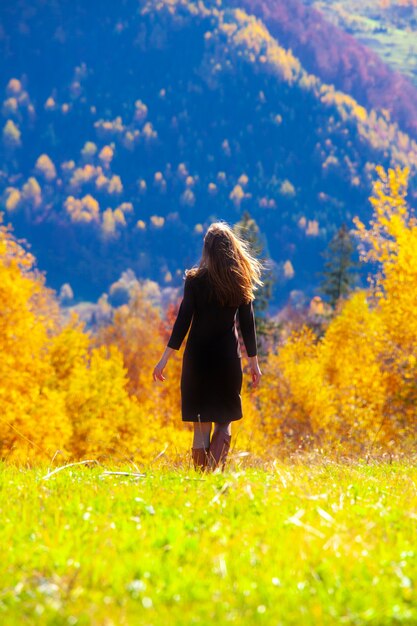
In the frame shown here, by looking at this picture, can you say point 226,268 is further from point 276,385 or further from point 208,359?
point 276,385

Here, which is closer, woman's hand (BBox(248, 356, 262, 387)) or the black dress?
the black dress

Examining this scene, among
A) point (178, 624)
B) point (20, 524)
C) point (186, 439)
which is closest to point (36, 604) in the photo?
point (178, 624)

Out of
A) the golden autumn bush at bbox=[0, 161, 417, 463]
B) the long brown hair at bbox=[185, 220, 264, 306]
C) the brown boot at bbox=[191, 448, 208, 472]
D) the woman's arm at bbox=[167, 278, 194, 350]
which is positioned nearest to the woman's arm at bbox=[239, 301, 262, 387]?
the long brown hair at bbox=[185, 220, 264, 306]

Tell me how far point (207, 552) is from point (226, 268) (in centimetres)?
414

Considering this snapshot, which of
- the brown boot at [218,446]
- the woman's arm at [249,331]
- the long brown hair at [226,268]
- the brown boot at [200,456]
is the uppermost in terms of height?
the long brown hair at [226,268]

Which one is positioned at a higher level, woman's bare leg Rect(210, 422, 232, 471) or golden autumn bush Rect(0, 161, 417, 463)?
golden autumn bush Rect(0, 161, 417, 463)

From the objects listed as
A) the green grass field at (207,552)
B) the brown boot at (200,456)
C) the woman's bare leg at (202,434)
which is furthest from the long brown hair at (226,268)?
the green grass field at (207,552)

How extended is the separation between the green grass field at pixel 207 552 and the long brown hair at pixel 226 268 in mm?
2256

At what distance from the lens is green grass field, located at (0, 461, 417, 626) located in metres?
3.55

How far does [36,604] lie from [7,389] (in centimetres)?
2689

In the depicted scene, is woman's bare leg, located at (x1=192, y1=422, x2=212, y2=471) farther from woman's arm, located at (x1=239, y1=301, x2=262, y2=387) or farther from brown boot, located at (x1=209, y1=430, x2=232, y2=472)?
woman's arm, located at (x1=239, y1=301, x2=262, y2=387)

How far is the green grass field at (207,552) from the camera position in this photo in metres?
3.55

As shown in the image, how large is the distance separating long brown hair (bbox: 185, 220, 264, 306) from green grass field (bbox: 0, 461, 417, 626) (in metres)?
2.26

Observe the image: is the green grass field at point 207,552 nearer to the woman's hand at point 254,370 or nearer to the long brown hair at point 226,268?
the woman's hand at point 254,370
